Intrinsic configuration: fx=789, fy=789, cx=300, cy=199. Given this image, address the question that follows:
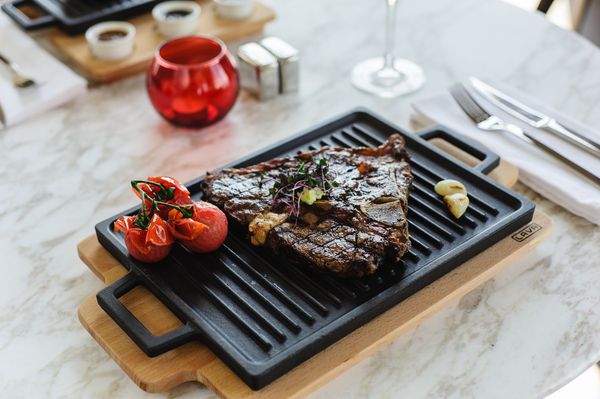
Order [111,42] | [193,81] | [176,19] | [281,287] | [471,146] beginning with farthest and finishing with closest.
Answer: [176,19], [111,42], [193,81], [471,146], [281,287]

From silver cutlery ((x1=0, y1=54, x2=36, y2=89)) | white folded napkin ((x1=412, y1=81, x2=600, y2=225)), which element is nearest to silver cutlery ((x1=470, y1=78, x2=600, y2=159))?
white folded napkin ((x1=412, y1=81, x2=600, y2=225))

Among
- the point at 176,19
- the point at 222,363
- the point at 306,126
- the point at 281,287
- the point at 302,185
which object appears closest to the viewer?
the point at 222,363

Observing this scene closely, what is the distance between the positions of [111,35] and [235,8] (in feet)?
1.30

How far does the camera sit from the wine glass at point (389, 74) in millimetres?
2240

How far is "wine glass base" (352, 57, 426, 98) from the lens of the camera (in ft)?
7.40

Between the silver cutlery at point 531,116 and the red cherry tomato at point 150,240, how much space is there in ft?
3.32

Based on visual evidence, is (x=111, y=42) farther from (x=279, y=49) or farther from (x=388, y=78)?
(x=388, y=78)

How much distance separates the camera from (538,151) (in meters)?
1.95

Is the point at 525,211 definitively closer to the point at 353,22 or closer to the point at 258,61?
the point at 258,61

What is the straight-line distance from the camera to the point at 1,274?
1.67 metres

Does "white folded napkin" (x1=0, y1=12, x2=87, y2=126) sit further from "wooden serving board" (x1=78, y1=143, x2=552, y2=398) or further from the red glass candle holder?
"wooden serving board" (x1=78, y1=143, x2=552, y2=398)

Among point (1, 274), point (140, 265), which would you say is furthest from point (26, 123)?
point (140, 265)

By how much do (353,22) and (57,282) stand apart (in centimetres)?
139

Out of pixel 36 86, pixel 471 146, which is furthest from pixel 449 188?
pixel 36 86
